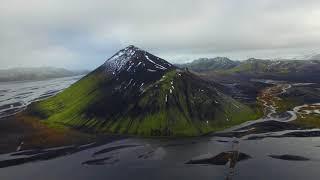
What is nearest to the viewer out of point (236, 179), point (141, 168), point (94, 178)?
point (236, 179)

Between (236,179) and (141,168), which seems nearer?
(236,179)

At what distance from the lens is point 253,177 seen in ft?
573

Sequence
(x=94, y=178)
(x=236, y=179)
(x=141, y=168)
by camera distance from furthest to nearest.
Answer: (x=141, y=168), (x=94, y=178), (x=236, y=179)

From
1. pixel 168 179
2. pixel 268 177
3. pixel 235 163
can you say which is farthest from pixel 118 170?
pixel 268 177

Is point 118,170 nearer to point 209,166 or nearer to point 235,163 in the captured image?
point 209,166

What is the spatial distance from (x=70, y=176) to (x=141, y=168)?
33.3 m

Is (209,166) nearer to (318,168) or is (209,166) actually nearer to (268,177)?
(268,177)

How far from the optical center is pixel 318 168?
18912 centimetres

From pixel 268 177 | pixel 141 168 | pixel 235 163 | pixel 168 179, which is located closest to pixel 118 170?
pixel 141 168

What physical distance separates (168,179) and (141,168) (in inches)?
901

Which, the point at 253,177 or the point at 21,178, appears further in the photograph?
the point at 21,178

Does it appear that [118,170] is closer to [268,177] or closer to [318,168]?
[268,177]

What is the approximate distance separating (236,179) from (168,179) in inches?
1139

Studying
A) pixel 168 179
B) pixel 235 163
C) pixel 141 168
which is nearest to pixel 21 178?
pixel 141 168
